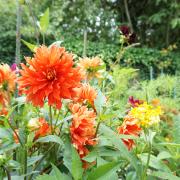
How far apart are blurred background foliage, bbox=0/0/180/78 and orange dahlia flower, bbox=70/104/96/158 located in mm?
5797

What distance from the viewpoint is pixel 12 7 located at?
6672 millimetres

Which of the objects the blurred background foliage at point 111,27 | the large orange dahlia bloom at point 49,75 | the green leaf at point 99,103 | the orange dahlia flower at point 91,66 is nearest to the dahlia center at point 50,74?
the large orange dahlia bloom at point 49,75

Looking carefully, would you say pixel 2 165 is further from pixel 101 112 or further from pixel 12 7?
pixel 12 7

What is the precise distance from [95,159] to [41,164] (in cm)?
11

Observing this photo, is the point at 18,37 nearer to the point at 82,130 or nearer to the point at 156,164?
the point at 82,130

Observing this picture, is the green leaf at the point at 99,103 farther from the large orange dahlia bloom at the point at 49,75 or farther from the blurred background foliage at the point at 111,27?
the blurred background foliage at the point at 111,27

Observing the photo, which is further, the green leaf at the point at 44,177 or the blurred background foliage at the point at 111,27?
the blurred background foliage at the point at 111,27

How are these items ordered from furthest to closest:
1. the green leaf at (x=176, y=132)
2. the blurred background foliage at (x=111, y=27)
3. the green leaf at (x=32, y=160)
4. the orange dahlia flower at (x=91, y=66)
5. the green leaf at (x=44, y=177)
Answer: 1. the blurred background foliage at (x=111, y=27)
2. the orange dahlia flower at (x=91, y=66)
3. the green leaf at (x=176, y=132)
4. the green leaf at (x=32, y=160)
5. the green leaf at (x=44, y=177)

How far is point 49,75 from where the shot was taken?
0.62 meters

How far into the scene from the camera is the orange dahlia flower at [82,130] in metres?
0.63

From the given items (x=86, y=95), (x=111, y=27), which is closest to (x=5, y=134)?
(x=86, y=95)

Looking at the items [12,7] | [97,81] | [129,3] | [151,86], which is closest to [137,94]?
[151,86]

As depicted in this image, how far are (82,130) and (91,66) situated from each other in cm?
26

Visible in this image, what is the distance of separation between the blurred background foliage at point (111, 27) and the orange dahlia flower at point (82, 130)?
5797mm
